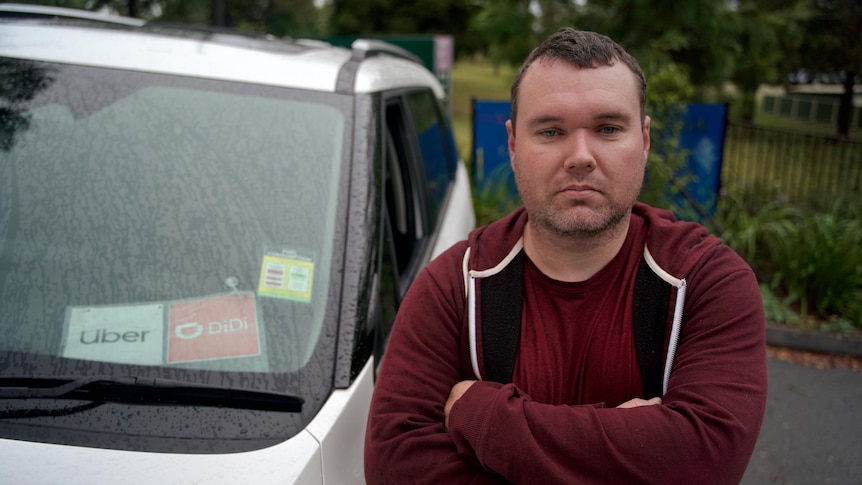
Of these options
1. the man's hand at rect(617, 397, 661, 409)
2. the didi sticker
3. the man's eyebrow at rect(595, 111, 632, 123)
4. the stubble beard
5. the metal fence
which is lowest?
the metal fence

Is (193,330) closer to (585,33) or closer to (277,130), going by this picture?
(277,130)

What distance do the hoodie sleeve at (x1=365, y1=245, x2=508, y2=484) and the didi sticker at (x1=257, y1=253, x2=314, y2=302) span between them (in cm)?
35

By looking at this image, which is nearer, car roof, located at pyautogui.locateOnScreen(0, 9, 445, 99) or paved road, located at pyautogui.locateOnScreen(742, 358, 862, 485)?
car roof, located at pyautogui.locateOnScreen(0, 9, 445, 99)

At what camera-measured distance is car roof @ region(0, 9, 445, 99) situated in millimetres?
2188

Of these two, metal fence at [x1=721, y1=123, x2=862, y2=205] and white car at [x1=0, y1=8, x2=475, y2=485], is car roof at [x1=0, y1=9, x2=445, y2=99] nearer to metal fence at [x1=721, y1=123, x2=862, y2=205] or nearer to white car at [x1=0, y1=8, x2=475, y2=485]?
white car at [x1=0, y1=8, x2=475, y2=485]

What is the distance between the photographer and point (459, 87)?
38.6 meters

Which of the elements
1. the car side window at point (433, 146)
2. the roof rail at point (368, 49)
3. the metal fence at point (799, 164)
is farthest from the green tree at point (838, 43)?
the roof rail at point (368, 49)

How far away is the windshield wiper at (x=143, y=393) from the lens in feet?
5.26

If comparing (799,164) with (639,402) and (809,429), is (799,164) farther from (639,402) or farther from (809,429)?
(639,402)

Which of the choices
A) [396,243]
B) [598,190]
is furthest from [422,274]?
[396,243]

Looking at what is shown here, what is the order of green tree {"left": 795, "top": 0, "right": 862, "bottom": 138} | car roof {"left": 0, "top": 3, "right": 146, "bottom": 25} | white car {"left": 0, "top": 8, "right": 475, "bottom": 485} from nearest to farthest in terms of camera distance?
white car {"left": 0, "top": 8, "right": 475, "bottom": 485} → car roof {"left": 0, "top": 3, "right": 146, "bottom": 25} → green tree {"left": 795, "top": 0, "right": 862, "bottom": 138}

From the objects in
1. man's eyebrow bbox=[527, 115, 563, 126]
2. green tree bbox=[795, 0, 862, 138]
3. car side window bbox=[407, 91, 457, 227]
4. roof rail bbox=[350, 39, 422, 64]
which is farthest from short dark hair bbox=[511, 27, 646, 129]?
green tree bbox=[795, 0, 862, 138]

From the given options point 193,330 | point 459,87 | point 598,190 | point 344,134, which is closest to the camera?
point 598,190

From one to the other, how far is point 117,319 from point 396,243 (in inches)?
41.3
